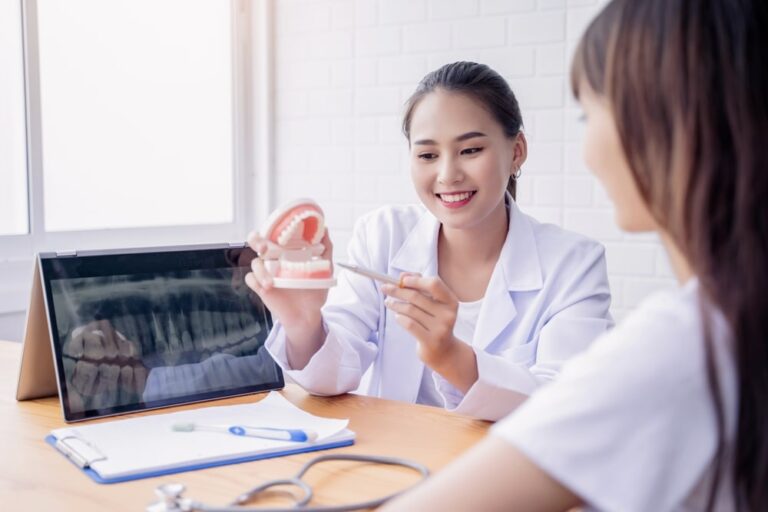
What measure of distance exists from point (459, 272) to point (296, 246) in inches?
25.6

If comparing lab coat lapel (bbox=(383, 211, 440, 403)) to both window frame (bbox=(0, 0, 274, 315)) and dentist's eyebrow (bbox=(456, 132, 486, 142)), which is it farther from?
window frame (bbox=(0, 0, 274, 315))

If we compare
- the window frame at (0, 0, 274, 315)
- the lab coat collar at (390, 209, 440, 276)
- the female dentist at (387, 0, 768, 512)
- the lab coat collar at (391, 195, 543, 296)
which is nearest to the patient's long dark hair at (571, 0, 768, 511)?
the female dentist at (387, 0, 768, 512)

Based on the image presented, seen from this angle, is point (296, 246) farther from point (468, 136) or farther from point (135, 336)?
point (468, 136)

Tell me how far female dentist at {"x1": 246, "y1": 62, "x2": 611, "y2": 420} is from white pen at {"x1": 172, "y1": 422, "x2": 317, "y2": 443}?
0.28 meters

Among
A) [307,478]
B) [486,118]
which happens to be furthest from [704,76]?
[486,118]

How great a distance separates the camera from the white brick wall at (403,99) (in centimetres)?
280

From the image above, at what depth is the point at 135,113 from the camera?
3168 millimetres

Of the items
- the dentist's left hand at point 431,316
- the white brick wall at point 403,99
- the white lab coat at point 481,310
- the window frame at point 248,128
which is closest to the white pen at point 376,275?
the dentist's left hand at point 431,316

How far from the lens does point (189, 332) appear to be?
4.82 feet

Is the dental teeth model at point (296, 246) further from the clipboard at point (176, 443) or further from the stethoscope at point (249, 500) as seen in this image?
the stethoscope at point (249, 500)

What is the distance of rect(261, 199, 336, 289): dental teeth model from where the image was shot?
1293 millimetres

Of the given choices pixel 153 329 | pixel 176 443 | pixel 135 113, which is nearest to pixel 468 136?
pixel 153 329

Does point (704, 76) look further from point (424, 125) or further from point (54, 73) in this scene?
point (54, 73)

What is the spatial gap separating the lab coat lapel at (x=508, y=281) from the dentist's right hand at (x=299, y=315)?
1.19 ft
